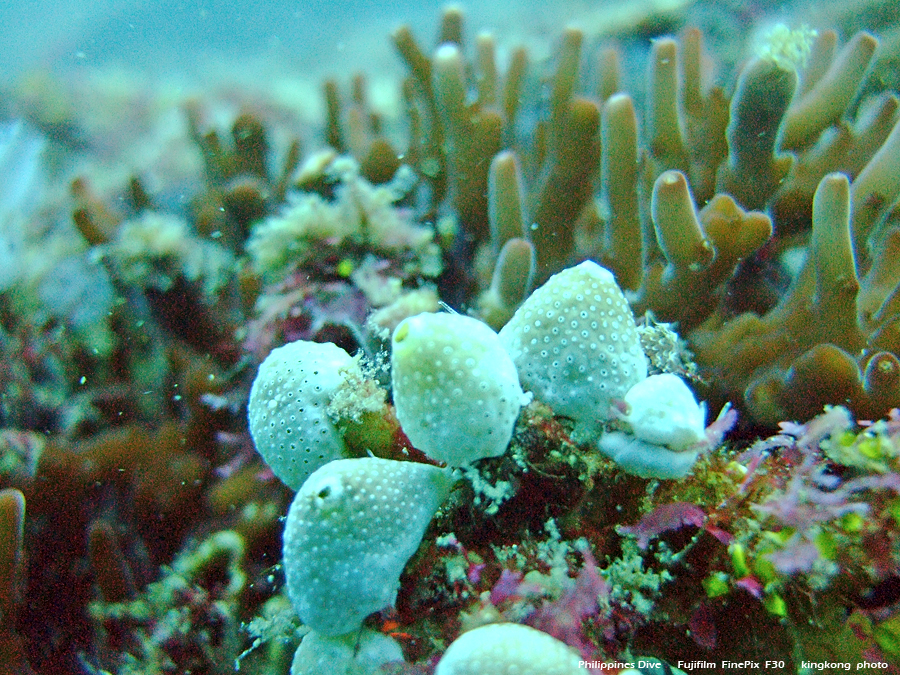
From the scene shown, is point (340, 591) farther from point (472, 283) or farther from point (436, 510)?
point (472, 283)

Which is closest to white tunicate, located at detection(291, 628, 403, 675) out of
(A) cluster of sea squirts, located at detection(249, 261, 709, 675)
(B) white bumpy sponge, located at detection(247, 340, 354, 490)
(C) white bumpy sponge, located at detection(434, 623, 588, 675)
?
(A) cluster of sea squirts, located at detection(249, 261, 709, 675)

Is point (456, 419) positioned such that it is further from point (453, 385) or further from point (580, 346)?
point (580, 346)

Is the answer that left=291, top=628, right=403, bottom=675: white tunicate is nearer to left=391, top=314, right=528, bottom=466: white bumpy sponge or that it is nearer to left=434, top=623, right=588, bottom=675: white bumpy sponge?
left=434, top=623, right=588, bottom=675: white bumpy sponge

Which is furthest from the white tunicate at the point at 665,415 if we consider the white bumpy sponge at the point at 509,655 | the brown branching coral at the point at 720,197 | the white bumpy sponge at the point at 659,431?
the brown branching coral at the point at 720,197

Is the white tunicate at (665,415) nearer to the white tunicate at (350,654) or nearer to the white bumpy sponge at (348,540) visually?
the white bumpy sponge at (348,540)

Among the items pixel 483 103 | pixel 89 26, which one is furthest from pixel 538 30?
A: pixel 89 26

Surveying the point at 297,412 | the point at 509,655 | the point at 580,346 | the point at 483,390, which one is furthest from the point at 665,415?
the point at 297,412
